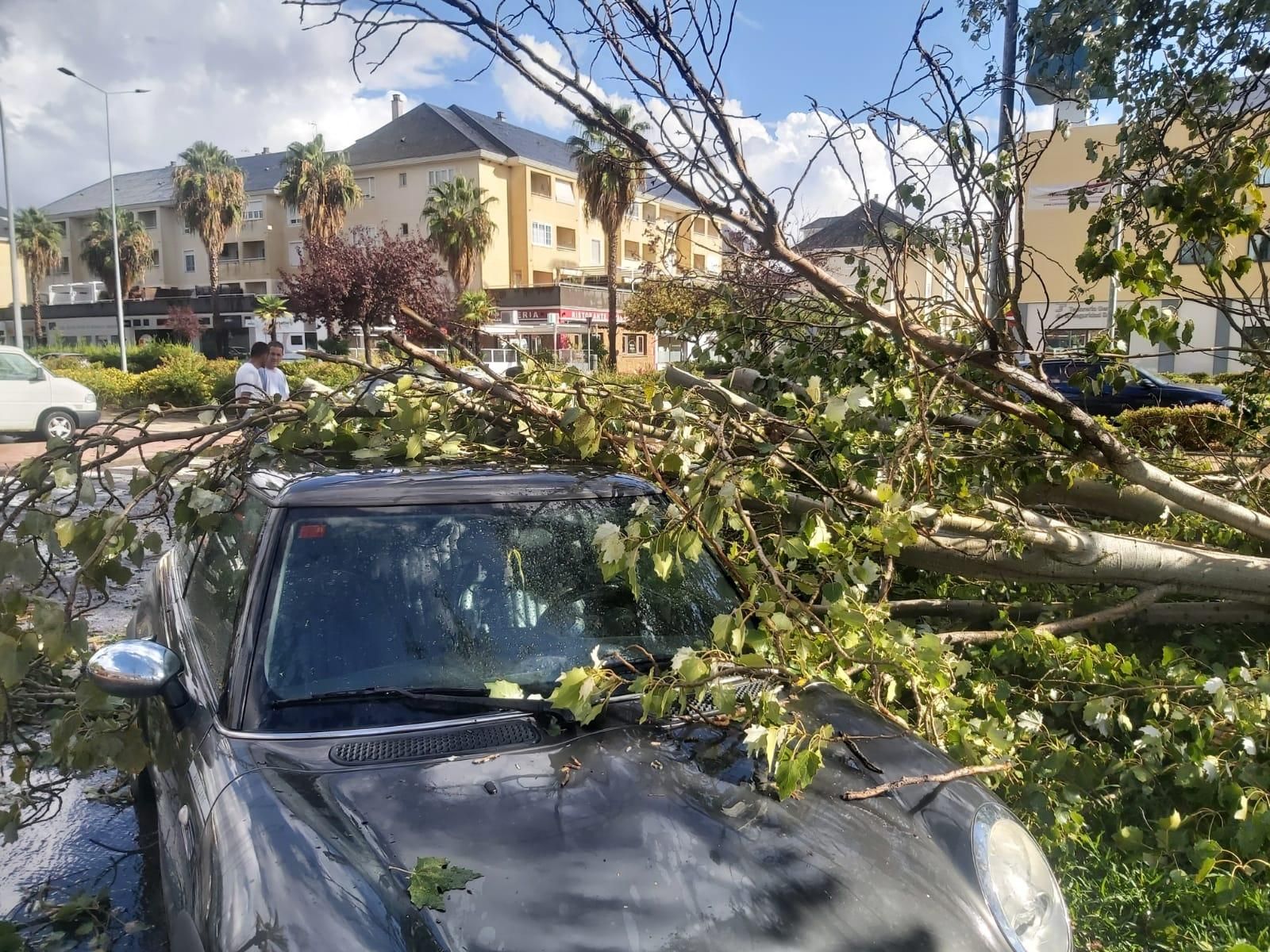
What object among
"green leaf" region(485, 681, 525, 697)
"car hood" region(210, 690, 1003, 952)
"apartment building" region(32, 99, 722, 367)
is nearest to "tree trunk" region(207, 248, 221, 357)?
"apartment building" region(32, 99, 722, 367)

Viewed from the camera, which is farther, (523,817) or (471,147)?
(471,147)

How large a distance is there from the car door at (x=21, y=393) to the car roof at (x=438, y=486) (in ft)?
52.5

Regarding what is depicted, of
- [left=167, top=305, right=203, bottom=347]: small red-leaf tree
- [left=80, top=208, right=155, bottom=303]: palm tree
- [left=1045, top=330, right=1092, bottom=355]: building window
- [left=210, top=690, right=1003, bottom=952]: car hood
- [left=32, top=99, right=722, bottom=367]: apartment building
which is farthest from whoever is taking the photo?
[left=80, top=208, right=155, bottom=303]: palm tree

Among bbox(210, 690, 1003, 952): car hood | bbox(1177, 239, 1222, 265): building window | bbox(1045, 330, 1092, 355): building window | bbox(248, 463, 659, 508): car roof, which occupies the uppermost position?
bbox(1177, 239, 1222, 265): building window

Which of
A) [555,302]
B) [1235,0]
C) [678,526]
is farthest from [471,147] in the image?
[678,526]

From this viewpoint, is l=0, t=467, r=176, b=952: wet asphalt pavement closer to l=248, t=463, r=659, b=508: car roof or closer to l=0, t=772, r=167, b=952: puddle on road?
l=0, t=772, r=167, b=952: puddle on road

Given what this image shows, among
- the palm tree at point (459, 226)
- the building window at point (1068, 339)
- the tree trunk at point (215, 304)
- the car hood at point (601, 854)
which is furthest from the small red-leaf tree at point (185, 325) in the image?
the car hood at point (601, 854)

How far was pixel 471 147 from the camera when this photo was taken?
4469cm

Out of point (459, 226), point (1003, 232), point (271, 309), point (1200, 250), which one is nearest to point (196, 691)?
point (1003, 232)

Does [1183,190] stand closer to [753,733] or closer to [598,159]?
[598,159]

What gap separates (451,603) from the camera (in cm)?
262

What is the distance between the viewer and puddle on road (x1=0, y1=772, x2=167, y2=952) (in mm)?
2963

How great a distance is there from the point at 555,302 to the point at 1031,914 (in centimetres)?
3977

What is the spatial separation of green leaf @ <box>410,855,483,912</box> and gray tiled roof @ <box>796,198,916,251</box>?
3309 millimetres
